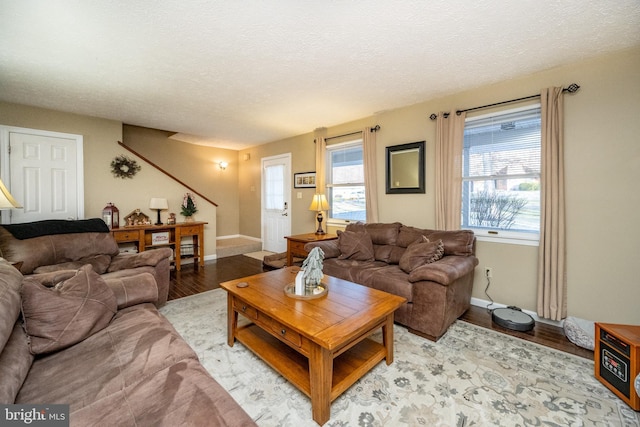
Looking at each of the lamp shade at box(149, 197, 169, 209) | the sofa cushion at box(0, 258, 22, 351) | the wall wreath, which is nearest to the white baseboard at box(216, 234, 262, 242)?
the lamp shade at box(149, 197, 169, 209)

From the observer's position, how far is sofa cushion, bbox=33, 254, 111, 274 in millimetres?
2537

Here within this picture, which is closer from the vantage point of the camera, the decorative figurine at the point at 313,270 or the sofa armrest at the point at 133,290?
the sofa armrest at the point at 133,290

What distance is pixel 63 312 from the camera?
1415 mm

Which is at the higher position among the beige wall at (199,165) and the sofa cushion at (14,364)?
the beige wall at (199,165)

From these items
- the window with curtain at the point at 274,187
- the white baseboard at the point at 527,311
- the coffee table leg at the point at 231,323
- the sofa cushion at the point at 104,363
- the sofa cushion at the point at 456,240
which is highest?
the window with curtain at the point at 274,187

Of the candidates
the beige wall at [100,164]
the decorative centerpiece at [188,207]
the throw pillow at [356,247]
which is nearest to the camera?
the throw pillow at [356,247]

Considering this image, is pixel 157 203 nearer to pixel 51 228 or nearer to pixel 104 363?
pixel 51 228

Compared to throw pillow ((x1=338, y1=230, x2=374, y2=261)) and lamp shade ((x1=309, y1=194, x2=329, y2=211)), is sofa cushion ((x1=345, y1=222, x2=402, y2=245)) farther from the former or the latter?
lamp shade ((x1=309, y1=194, x2=329, y2=211))

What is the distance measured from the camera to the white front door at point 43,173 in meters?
3.40

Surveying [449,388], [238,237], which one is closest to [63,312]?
[449,388]

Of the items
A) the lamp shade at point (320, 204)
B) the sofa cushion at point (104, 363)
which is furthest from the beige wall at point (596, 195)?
the sofa cushion at point (104, 363)

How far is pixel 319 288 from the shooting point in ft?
6.88

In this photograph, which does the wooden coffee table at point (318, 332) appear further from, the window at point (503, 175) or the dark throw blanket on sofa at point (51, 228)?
the dark throw blanket on sofa at point (51, 228)

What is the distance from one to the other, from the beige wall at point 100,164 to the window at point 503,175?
→ 188 inches
